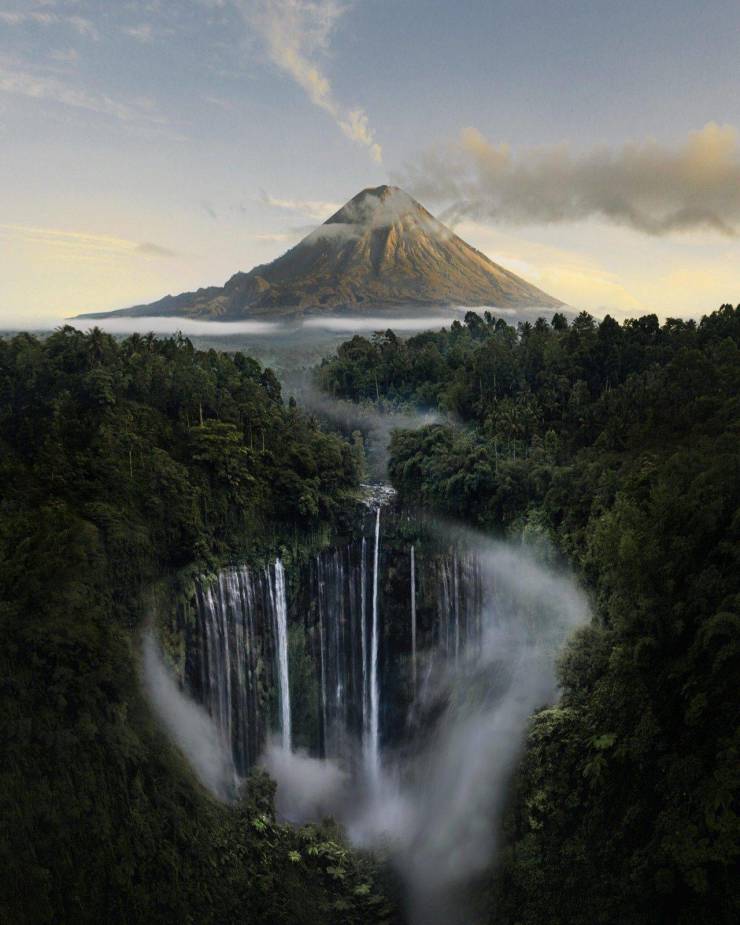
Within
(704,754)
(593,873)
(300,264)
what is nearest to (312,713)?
(593,873)

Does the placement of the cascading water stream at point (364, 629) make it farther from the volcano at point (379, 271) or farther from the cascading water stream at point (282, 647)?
the volcano at point (379, 271)

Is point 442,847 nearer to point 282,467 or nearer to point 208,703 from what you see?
point 208,703

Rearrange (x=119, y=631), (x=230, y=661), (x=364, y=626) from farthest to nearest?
(x=364, y=626), (x=230, y=661), (x=119, y=631)

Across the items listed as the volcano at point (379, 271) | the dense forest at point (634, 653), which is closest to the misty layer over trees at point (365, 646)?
the dense forest at point (634, 653)

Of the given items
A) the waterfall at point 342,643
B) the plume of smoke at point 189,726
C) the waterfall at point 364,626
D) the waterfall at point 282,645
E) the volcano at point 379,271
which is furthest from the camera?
the volcano at point 379,271

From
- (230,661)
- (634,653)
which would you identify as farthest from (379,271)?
(634,653)

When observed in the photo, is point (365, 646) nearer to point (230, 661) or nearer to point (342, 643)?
point (342, 643)

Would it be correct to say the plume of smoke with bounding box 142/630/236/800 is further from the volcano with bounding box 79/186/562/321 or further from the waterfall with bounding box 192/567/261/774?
the volcano with bounding box 79/186/562/321
